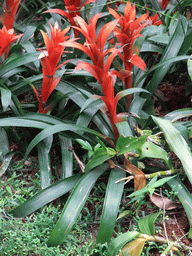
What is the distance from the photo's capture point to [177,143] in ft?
5.09

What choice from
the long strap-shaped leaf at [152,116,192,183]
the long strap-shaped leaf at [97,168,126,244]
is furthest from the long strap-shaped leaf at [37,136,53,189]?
the long strap-shaped leaf at [152,116,192,183]

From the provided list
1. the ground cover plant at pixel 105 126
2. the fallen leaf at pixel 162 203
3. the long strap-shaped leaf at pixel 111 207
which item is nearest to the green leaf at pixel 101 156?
the ground cover plant at pixel 105 126

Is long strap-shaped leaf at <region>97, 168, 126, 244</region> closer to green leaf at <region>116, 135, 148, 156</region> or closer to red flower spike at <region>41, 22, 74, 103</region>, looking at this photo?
green leaf at <region>116, 135, 148, 156</region>

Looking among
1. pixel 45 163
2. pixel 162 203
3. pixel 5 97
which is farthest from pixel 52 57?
pixel 162 203

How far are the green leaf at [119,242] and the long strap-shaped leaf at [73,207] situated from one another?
0.72 feet

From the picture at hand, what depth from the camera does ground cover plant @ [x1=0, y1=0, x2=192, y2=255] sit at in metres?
1.45

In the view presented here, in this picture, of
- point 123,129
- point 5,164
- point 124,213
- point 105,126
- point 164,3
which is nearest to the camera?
point 124,213

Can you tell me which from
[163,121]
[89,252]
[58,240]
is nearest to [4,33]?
[163,121]

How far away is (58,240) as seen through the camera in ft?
4.44

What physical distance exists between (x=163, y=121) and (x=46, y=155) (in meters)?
0.78

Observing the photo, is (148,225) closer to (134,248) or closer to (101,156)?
(134,248)

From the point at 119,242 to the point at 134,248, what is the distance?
86mm

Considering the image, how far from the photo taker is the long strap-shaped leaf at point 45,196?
157 cm

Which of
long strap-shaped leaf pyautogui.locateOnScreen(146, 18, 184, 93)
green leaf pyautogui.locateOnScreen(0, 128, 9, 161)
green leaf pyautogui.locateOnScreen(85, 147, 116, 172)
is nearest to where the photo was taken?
green leaf pyautogui.locateOnScreen(85, 147, 116, 172)
